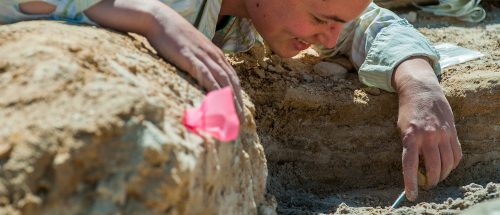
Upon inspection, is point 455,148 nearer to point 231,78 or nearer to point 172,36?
point 231,78

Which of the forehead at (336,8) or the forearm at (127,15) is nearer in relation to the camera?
the forearm at (127,15)

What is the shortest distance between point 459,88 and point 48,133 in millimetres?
1727

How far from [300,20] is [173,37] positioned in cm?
75

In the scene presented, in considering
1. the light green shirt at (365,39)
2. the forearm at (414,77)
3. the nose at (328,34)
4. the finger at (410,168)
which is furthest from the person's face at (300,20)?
the finger at (410,168)

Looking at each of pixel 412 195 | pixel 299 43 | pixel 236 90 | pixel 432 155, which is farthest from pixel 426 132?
pixel 236 90

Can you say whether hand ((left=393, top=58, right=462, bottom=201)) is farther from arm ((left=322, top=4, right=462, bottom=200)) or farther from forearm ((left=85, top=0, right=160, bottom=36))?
forearm ((left=85, top=0, right=160, bottom=36))

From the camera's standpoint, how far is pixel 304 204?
2.37 m

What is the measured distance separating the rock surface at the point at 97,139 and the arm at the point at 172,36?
9 centimetres

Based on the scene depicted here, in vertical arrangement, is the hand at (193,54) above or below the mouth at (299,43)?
above

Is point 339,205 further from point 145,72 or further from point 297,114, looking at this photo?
point 145,72

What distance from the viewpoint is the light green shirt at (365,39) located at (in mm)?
2377

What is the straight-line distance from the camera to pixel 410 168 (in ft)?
7.56

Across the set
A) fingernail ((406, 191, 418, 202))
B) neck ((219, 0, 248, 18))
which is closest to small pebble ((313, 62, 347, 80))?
neck ((219, 0, 248, 18))

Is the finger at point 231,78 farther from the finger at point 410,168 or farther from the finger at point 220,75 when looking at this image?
the finger at point 410,168
